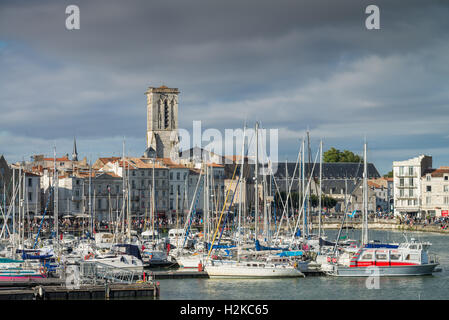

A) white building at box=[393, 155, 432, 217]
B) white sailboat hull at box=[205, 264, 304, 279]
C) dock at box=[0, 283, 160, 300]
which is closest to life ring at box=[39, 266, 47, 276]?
dock at box=[0, 283, 160, 300]

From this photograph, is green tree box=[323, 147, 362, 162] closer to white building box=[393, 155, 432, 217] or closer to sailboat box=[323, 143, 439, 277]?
white building box=[393, 155, 432, 217]

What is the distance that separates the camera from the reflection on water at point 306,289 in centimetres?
3584

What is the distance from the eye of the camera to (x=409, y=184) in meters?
106

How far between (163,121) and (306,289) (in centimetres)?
8982

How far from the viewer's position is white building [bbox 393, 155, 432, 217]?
4141 inches

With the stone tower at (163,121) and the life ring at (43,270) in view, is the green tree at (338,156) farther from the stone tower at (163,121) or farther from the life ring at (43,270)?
the life ring at (43,270)

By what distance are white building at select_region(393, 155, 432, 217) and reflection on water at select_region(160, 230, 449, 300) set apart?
2518 inches

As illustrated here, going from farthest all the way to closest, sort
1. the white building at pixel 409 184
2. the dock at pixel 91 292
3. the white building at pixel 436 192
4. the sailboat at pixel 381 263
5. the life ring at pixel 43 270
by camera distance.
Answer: the white building at pixel 409 184, the white building at pixel 436 192, the sailboat at pixel 381 263, the life ring at pixel 43 270, the dock at pixel 91 292

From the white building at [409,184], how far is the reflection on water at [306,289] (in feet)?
210

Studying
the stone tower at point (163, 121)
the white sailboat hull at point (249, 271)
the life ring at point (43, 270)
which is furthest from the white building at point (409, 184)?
the life ring at point (43, 270)

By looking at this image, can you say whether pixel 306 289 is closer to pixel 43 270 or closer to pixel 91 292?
pixel 91 292

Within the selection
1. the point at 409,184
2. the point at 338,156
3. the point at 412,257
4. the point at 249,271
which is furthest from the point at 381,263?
the point at 338,156
